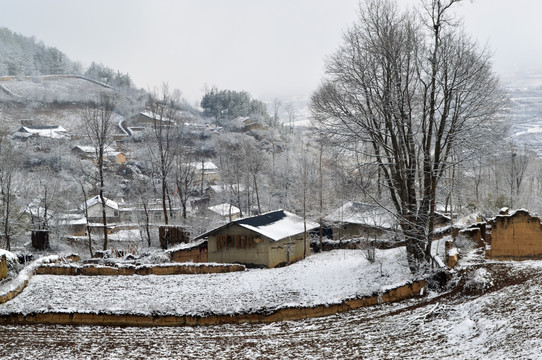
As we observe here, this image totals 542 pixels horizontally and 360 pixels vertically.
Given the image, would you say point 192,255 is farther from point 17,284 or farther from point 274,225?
point 17,284

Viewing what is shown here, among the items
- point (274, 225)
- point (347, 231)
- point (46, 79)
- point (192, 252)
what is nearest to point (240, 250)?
point (192, 252)

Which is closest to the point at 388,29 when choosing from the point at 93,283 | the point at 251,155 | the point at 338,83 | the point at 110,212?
the point at 338,83

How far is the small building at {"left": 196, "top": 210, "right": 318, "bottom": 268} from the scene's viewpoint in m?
27.5

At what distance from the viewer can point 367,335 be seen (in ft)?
37.8

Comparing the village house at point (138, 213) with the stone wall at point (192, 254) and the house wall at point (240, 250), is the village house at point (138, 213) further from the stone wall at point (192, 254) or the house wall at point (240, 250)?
the house wall at point (240, 250)

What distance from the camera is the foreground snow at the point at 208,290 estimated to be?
50.6ft

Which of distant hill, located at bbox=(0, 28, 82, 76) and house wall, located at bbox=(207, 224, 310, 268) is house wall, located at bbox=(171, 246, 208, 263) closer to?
house wall, located at bbox=(207, 224, 310, 268)

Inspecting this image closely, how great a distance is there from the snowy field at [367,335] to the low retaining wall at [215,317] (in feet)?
1.30

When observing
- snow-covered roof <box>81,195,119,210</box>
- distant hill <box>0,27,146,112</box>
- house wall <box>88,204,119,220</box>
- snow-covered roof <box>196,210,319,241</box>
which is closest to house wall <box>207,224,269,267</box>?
snow-covered roof <box>196,210,319,241</box>

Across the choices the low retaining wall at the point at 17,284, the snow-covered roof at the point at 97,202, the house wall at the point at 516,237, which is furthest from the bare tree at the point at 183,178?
the house wall at the point at 516,237

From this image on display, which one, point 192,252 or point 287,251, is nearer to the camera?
point 192,252

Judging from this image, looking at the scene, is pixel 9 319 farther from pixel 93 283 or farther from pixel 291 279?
pixel 291 279

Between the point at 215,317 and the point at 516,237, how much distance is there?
11135mm

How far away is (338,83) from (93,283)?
12.8m
